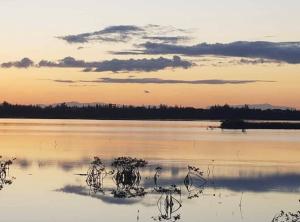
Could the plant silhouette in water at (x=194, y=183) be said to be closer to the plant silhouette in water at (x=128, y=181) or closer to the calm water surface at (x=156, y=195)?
the calm water surface at (x=156, y=195)

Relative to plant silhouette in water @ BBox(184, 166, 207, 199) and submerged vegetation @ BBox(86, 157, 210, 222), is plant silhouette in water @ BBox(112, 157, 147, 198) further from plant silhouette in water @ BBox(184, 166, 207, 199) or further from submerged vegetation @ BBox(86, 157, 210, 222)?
plant silhouette in water @ BBox(184, 166, 207, 199)

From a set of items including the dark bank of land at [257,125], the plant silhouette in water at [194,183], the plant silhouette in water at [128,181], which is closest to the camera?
the plant silhouette in water at [128,181]

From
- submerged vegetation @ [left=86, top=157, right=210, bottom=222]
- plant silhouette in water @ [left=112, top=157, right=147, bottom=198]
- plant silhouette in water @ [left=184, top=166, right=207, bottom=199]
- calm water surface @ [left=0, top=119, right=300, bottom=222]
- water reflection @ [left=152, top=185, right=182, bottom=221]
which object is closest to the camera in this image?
water reflection @ [left=152, top=185, right=182, bottom=221]

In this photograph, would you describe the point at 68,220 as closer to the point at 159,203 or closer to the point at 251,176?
the point at 159,203

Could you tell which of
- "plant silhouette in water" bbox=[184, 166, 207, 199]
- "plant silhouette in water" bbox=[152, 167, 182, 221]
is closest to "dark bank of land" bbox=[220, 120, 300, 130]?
"plant silhouette in water" bbox=[184, 166, 207, 199]

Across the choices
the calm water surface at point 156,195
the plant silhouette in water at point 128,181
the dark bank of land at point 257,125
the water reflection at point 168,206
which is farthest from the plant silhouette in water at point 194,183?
the dark bank of land at point 257,125

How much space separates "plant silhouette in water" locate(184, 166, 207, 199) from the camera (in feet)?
77.0

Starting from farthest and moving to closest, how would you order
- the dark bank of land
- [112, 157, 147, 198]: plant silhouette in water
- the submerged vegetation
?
the dark bank of land
[112, 157, 147, 198]: plant silhouette in water
the submerged vegetation

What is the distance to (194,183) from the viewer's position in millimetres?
26484

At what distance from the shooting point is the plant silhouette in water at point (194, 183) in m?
23.5

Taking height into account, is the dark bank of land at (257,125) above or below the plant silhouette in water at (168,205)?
below

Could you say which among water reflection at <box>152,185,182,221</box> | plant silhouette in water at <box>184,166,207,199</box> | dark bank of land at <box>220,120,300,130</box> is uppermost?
water reflection at <box>152,185,182,221</box>

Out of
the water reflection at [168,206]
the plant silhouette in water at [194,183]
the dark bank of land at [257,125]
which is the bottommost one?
the dark bank of land at [257,125]

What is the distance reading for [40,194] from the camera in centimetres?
2267
